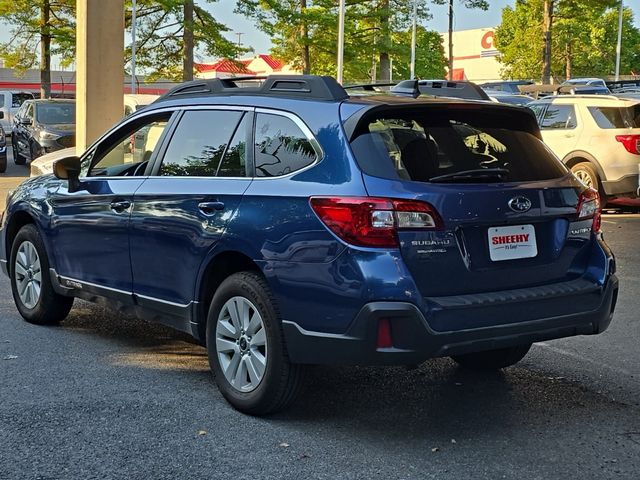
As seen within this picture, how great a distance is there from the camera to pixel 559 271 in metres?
4.85

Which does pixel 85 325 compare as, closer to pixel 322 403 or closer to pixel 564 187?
pixel 322 403

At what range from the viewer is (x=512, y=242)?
4664 mm

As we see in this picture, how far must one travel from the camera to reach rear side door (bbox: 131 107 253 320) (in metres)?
5.10

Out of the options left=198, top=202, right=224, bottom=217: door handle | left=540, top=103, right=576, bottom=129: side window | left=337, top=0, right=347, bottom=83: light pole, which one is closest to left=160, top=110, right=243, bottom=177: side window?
left=198, top=202, right=224, bottom=217: door handle

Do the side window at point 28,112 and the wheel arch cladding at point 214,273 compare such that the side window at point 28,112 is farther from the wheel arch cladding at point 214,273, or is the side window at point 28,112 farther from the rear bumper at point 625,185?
the wheel arch cladding at point 214,273

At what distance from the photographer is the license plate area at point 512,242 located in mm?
4598

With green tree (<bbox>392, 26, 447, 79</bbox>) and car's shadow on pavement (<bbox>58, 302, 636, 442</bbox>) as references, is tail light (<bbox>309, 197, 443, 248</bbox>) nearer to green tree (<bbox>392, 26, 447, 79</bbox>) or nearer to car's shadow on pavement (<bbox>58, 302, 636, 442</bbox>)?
car's shadow on pavement (<bbox>58, 302, 636, 442</bbox>)

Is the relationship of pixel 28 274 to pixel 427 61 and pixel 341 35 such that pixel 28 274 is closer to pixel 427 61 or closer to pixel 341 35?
pixel 341 35

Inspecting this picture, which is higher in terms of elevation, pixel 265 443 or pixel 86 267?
pixel 86 267

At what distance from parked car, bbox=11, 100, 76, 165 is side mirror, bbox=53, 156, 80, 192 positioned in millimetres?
15635

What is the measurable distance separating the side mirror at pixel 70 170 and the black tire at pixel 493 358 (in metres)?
2.78

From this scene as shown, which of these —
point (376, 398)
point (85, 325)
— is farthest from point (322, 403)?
point (85, 325)

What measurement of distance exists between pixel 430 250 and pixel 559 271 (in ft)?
2.82

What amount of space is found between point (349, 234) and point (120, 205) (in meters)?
2.02
